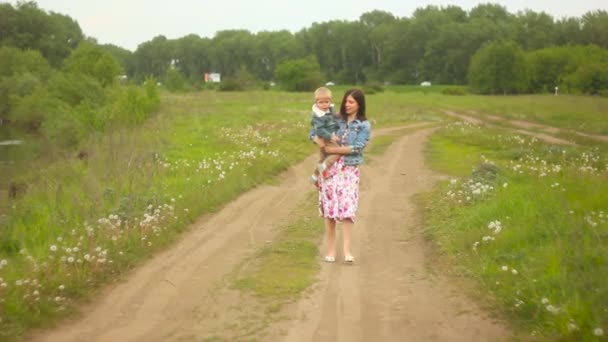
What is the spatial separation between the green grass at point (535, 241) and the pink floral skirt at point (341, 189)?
142 centimetres

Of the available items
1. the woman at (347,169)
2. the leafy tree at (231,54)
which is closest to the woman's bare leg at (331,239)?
the woman at (347,169)

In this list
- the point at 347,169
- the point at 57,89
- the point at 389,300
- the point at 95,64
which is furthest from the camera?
the point at 95,64

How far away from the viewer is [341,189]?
9000 mm

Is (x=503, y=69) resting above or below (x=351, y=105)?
below

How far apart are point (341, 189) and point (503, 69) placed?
83.5 m

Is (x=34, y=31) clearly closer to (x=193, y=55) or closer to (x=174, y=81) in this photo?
(x=174, y=81)

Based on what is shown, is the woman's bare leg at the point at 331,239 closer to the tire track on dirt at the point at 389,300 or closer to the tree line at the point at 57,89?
the tire track on dirt at the point at 389,300

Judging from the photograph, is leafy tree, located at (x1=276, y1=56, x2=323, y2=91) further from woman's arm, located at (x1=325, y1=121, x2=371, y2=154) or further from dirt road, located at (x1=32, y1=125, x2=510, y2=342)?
woman's arm, located at (x1=325, y1=121, x2=371, y2=154)

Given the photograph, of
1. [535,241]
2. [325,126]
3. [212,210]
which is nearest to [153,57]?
[212,210]

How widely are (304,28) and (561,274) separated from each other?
177m

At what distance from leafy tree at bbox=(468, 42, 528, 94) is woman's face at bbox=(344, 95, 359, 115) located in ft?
267

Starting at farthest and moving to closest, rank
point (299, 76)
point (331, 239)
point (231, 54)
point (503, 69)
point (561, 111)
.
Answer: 1. point (231, 54)
2. point (299, 76)
3. point (503, 69)
4. point (561, 111)
5. point (331, 239)

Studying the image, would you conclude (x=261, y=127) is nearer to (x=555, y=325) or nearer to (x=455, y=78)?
(x=555, y=325)

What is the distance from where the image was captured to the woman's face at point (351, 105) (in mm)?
8891
